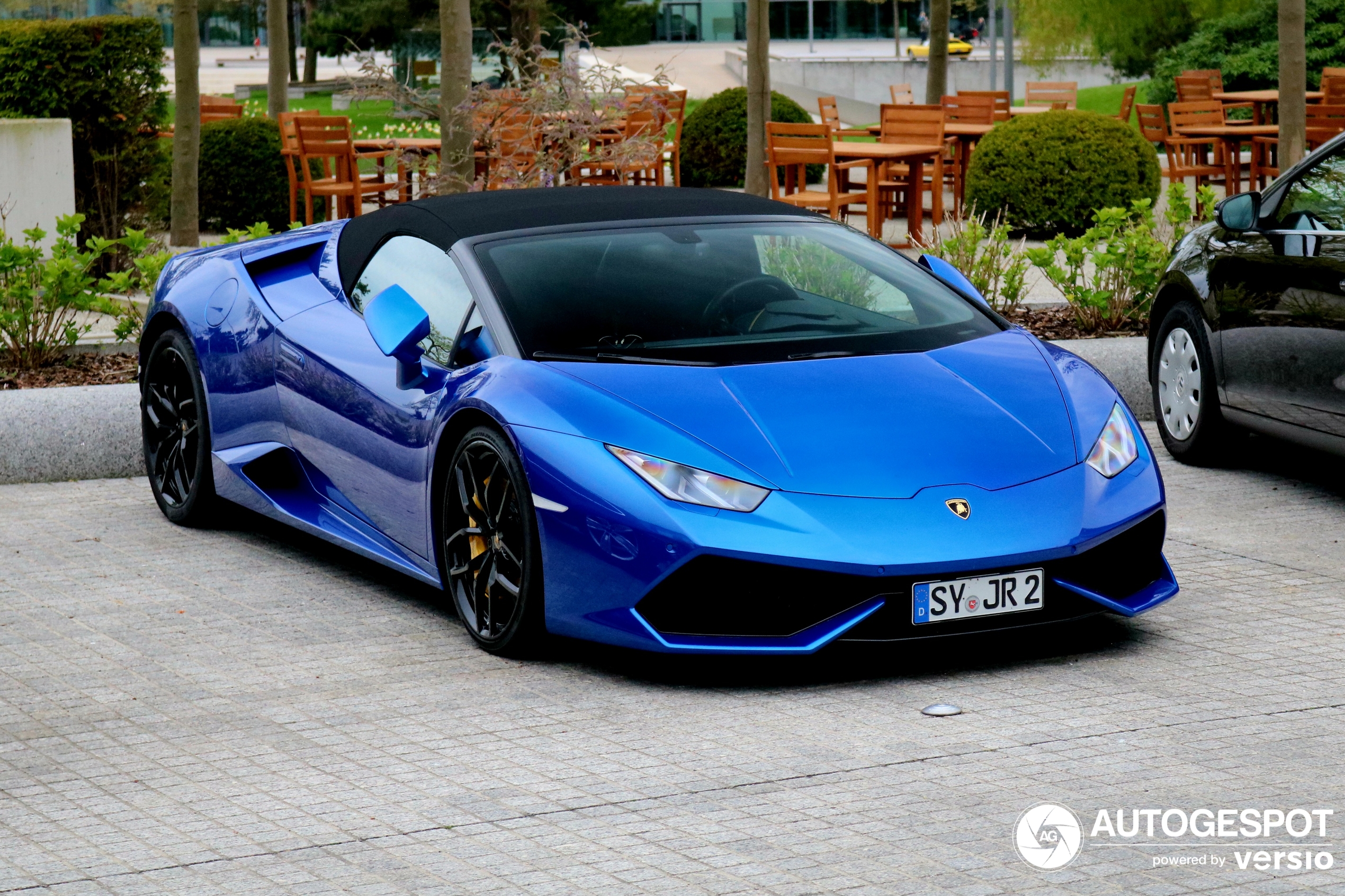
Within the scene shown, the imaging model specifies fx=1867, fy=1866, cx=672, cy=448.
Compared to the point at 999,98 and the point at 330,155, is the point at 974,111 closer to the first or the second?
the point at 999,98

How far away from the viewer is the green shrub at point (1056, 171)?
16.7m

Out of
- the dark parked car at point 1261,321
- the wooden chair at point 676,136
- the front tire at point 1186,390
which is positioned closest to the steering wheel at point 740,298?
the dark parked car at point 1261,321

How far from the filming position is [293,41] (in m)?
83.1

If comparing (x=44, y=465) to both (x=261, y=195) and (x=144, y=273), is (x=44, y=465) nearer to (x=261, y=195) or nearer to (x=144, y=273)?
(x=144, y=273)

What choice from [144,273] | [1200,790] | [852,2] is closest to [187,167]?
[144,273]

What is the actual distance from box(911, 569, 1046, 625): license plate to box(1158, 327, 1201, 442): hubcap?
335 centimetres

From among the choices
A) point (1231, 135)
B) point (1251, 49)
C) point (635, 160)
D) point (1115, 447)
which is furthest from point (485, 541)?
point (1251, 49)

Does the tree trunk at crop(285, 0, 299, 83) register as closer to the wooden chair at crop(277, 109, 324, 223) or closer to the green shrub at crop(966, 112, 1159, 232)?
the wooden chair at crop(277, 109, 324, 223)

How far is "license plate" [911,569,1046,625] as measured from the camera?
5.11m

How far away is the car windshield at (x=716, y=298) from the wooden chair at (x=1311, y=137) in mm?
13884

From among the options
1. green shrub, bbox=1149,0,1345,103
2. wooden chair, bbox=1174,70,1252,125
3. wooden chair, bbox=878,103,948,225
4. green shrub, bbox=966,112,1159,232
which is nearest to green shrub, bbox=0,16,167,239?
wooden chair, bbox=878,103,948,225

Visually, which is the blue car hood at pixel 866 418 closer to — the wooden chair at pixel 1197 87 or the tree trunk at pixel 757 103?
the tree trunk at pixel 757 103

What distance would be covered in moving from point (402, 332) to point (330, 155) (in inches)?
424

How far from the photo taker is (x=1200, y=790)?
4297 mm
